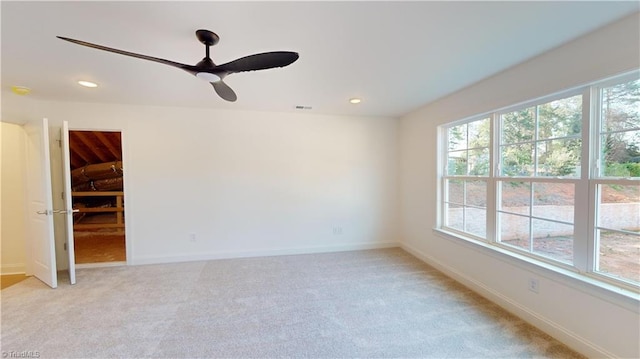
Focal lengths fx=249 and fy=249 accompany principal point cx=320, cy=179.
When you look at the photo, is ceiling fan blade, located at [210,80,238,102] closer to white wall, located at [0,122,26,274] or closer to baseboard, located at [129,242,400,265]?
baseboard, located at [129,242,400,265]

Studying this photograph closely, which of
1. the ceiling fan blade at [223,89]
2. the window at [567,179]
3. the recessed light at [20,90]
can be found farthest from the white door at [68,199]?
the window at [567,179]

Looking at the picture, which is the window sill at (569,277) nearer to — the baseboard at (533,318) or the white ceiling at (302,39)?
the baseboard at (533,318)

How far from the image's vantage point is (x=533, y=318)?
2186 millimetres

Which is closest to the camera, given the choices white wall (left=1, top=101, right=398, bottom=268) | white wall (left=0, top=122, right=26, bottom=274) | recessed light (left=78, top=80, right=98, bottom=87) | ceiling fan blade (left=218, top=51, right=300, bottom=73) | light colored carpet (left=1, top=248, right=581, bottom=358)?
ceiling fan blade (left=218, top=51, right=300, bottom=73)

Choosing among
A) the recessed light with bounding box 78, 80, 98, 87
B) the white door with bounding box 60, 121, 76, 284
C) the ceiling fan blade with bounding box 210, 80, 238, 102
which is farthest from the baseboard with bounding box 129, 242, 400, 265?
the ceiling fan blade with bounding box 210, 80, 238, 102

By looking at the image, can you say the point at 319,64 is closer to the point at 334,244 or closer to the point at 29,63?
the point at 29,63

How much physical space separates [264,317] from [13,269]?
12.8 feet

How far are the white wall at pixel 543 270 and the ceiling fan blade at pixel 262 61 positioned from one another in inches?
83.2

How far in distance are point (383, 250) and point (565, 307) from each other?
248 centimetres

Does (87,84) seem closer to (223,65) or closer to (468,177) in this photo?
(223,65)

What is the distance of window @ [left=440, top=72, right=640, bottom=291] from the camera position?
1.73 meters

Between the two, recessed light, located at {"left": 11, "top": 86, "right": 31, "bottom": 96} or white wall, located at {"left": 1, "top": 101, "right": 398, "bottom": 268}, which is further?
white wall, located at {"left": 1, "top": 101, "right": 398, "bottom": 268}

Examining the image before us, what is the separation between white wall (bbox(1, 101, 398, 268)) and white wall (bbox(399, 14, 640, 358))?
105cm

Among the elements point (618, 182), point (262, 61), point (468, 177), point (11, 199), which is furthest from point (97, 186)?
point (618, 182)
